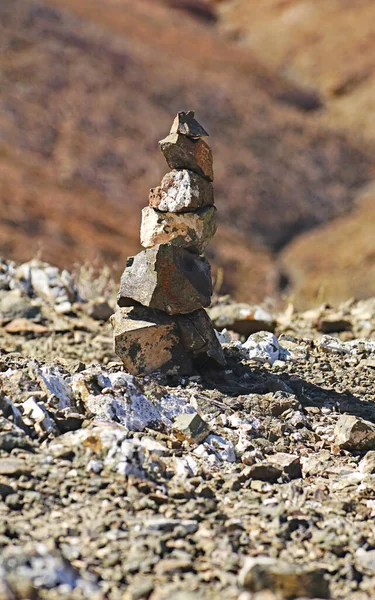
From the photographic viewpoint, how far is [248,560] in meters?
2.97

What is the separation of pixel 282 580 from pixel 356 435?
6.02 ft

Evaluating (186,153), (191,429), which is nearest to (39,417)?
(191,429)

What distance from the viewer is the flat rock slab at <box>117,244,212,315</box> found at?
5129 millimetres

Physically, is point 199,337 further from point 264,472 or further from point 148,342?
point 264,472

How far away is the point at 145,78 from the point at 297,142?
638 centimetres

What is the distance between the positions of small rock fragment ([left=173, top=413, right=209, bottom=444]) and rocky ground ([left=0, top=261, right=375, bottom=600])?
11mm

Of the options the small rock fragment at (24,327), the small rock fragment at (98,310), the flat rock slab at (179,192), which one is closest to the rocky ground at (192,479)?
the flat rock slab at (179,192)

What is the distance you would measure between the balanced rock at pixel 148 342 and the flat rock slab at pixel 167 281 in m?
0.09

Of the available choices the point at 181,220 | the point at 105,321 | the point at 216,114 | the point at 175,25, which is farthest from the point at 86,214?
the point at 175,25

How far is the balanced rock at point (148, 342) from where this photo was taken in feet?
16.9

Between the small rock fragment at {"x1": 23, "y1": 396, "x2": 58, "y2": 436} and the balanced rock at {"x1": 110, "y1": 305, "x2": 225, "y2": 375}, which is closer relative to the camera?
the small rock fragment at {"x1": 23, "y1": 396, "x2": 58, "y2": 436}

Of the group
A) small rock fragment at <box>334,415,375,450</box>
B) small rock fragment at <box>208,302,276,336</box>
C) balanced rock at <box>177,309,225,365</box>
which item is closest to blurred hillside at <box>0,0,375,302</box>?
small rock fragment at <box>208,302,276,336</box>

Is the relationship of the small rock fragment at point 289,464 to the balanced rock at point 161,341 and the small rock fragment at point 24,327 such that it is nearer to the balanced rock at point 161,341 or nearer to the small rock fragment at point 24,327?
the balanced rock at point 161,341

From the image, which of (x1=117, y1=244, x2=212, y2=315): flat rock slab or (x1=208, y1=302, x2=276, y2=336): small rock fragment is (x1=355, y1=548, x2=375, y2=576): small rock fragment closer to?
(x1=117, y1=244, x2=212, y2=315): flat rock slab
